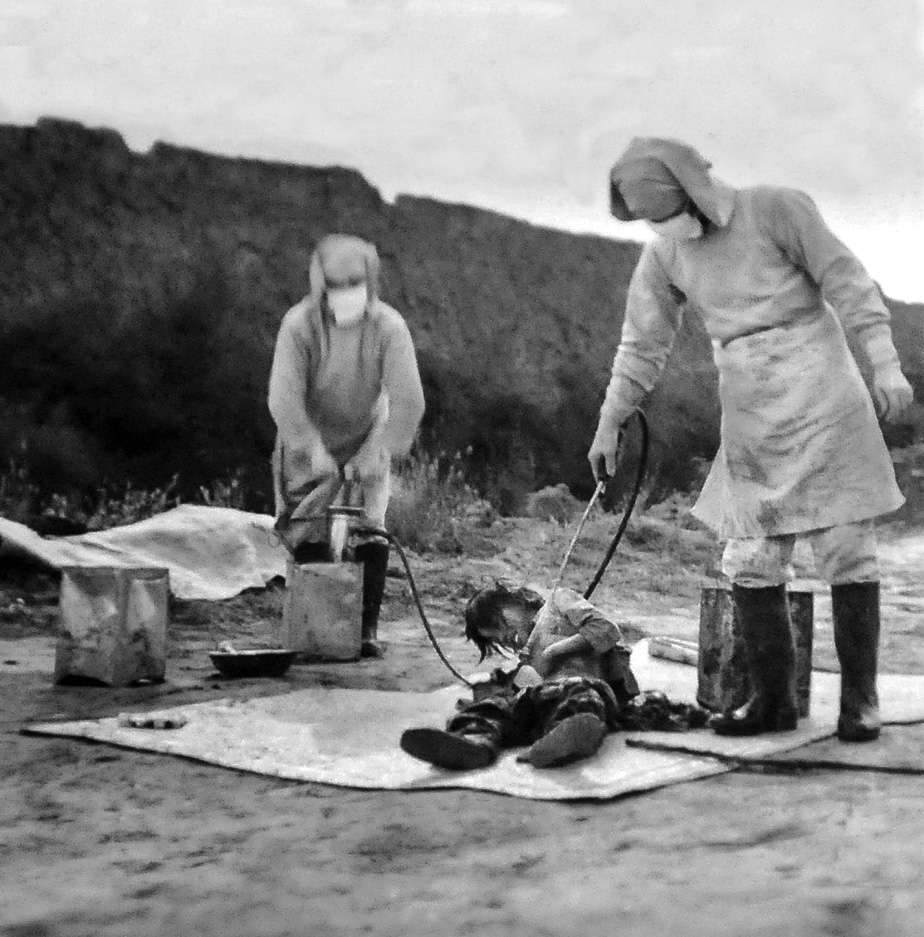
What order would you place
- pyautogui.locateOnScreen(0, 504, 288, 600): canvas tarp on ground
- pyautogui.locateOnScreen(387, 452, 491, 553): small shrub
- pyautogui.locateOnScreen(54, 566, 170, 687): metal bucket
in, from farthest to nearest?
pyautogui.locateOnScreen(387, 452, 491, 553): small shrub, pyautogui.locateOnScreen(0, 504, 288, 600): canvas tarp on ground, pyautogui.locateOnScreen(54, 566, 170, 687): metal bucket

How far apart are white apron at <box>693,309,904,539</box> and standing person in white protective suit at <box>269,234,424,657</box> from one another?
2.19m

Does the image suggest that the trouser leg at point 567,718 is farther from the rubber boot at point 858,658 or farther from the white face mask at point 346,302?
the white face mask at point 346,302

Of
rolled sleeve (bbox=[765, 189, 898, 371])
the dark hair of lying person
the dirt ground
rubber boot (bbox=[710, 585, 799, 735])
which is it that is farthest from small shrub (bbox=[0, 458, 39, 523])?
rolled sleeve (bbox=[765, 189, 898, 371])

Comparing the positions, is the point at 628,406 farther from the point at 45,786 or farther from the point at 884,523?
the point at 884,523

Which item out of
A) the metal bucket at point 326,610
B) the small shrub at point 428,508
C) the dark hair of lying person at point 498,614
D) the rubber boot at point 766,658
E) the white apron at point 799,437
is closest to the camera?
the white apron at point 799,437

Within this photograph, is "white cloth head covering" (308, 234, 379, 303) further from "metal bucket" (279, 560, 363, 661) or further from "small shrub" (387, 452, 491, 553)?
"small shrub" (387, 452, 491, 553)

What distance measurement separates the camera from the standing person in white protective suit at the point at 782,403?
3467mm

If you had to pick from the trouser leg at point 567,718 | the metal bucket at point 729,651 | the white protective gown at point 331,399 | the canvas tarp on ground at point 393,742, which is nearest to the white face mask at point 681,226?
the metal bucket at point 729,651

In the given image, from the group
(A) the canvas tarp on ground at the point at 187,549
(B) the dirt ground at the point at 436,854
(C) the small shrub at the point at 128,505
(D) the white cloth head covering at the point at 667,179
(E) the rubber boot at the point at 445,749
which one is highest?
(D) the white cloth head covering at the point at 667,179

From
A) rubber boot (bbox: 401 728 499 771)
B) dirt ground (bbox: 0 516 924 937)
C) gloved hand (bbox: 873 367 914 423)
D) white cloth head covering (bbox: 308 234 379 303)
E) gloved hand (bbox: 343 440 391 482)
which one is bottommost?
dirt ground (bbox: 0 516 924 937)

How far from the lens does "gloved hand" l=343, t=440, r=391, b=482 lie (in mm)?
5668

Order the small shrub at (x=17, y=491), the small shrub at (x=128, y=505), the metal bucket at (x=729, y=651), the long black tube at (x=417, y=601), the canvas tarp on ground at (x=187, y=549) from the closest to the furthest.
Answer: the metal bucket at (x=729, y=651) < the long black tube at (x=417, y=601) < the canvas tarp on ground at (x=187, y=549) < the small shrub at (x=128, y=505) < the small shrub at (x=17, y=491)

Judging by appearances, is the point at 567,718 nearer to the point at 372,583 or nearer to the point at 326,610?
the point at 326,610

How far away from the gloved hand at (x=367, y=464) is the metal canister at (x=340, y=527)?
0.14 metres
